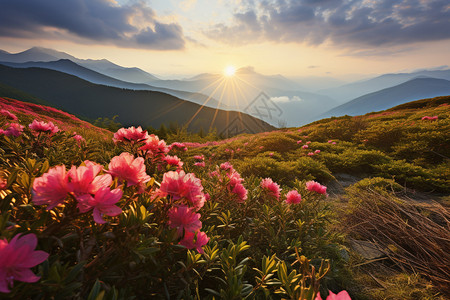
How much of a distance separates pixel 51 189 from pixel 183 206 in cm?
49

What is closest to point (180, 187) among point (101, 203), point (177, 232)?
point (177, 232)

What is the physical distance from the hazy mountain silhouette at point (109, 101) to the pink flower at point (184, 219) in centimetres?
7552

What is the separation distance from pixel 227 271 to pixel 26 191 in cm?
103

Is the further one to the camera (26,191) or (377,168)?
(377,168)

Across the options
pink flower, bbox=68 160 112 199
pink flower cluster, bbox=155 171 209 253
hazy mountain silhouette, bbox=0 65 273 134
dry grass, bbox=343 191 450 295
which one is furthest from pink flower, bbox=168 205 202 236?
hazy mountain silhouette, bbox=0 65 273 134

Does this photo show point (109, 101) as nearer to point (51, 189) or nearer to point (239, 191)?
point (239, 191)

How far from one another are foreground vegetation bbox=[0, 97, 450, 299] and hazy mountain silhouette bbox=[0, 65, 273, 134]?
244 feet

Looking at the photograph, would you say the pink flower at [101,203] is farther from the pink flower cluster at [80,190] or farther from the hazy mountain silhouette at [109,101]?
the hazy mountain silhouette at [109,101]

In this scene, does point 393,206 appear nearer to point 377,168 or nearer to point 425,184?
point 425,184

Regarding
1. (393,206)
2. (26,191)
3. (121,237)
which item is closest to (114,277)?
(121,237)

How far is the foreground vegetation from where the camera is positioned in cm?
66

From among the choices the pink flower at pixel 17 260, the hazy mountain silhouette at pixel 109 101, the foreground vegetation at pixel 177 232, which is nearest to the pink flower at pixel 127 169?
the foreground vegetation at pixel 177 232

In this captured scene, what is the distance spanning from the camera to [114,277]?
2.44 ft

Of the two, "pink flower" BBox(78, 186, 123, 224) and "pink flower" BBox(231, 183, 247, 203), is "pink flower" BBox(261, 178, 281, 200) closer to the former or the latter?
"pink flower" BBox(231, 183, 247, 203)
